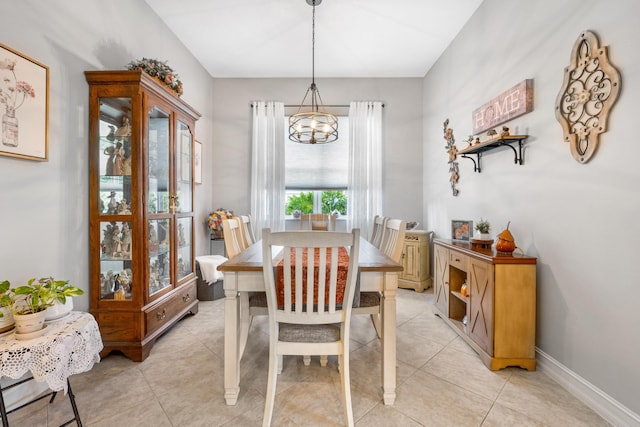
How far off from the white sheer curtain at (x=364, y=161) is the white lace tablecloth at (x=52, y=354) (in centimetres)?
336

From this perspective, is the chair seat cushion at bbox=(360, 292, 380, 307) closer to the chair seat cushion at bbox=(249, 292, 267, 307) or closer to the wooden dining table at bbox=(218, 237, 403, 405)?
the wooden dining table at bbox=(218, 237, 403, 405)

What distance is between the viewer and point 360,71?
409cm

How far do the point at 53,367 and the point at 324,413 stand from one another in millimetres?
1309

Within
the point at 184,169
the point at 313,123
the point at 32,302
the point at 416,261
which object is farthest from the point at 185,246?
the point at 416,261

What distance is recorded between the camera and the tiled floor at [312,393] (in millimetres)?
1481

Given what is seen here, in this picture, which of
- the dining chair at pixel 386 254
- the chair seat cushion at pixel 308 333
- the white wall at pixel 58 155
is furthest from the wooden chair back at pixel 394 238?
the white wall at pixel 58 155

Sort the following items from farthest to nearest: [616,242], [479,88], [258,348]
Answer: [479,88] → [258,348] → [616,242]

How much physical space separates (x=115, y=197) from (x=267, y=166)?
236 centimetres

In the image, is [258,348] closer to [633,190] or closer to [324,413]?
[324,413]

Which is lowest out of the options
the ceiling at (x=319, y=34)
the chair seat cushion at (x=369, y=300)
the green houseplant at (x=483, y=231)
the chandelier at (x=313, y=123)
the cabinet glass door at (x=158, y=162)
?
the chair seat cushion at (x=369, y=300)

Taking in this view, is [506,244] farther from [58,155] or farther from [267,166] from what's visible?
[267,166]

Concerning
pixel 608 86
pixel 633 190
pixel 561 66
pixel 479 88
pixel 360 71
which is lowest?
pixel 633 190

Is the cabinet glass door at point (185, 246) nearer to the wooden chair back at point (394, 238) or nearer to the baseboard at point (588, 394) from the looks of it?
the wooden chair back at point (394, 238)

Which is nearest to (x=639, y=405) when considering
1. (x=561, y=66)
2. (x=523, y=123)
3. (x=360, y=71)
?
(x=523, y=123)
